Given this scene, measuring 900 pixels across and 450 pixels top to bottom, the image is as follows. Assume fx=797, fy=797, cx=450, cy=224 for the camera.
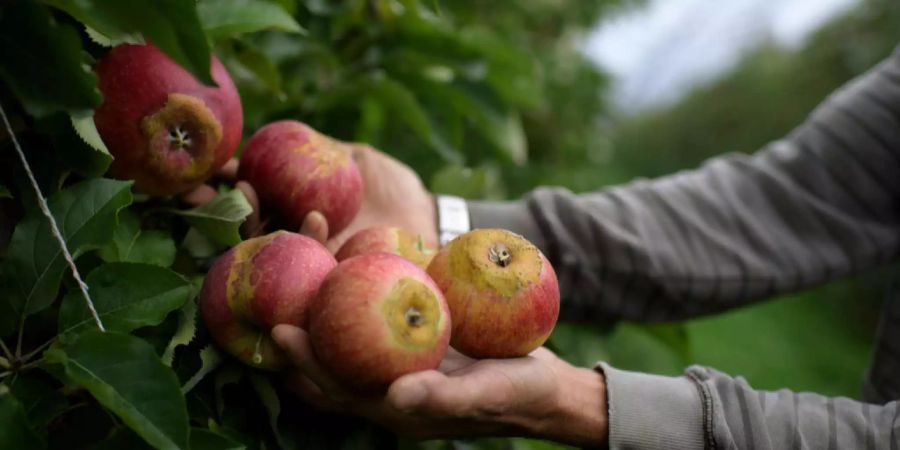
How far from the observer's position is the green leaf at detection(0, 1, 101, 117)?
A: 29.7 inches

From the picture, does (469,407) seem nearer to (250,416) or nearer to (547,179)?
(250,416)

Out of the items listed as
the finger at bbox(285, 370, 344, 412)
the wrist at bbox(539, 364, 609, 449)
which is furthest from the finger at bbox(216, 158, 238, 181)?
the wrist at bbox(539, 364, 609, 449)

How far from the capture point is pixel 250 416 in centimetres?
98

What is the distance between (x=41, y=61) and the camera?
2.52ft

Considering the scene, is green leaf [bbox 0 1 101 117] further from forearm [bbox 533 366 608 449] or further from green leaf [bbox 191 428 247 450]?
forearm [bbox 533 366 608 449]

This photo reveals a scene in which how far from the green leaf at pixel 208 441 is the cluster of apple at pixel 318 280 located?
13cm

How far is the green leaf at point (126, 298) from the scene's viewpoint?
33.5 inches

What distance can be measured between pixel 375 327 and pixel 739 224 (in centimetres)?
127

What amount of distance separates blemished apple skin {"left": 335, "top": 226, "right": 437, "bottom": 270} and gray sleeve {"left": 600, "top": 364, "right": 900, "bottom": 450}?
0.32m

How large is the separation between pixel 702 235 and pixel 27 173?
1.43 m

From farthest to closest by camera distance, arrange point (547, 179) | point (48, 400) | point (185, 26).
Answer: point (547, 179)
point (48, 400)
point (185, 26)

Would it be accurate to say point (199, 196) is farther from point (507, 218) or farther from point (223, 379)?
point (507, 218)

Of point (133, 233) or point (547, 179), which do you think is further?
point (547, 179)

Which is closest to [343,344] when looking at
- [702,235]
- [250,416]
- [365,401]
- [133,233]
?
[365,401]
